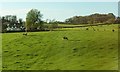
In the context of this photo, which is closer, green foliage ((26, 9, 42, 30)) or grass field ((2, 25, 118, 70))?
grass field ((2, 25, 118, 70))

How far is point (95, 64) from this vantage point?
3981 centimetres

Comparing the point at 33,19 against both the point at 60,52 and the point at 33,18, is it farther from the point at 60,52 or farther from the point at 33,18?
the point at 60,52

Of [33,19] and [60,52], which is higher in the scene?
[33,19]

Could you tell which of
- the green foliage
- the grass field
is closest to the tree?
the green foliage

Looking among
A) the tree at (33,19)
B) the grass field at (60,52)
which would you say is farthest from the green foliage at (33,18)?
the grass field at (60,52)

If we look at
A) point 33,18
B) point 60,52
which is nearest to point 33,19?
point 33,18

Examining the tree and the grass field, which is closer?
the grass field

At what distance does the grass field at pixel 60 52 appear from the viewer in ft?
137

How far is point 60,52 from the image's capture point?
164 feet

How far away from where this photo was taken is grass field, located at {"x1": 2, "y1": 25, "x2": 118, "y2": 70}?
4172 cm

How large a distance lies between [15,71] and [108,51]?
52.8ft

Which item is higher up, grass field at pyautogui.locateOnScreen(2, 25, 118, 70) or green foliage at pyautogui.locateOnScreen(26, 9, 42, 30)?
green foliage at pyautogui.locateOnScreen(26, 9, 42, 30)

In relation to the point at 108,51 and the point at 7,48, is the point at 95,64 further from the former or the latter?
the point at 7,48

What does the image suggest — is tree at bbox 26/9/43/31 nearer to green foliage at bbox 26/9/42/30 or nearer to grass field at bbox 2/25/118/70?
green foliage at bbox 26/9/42/30
